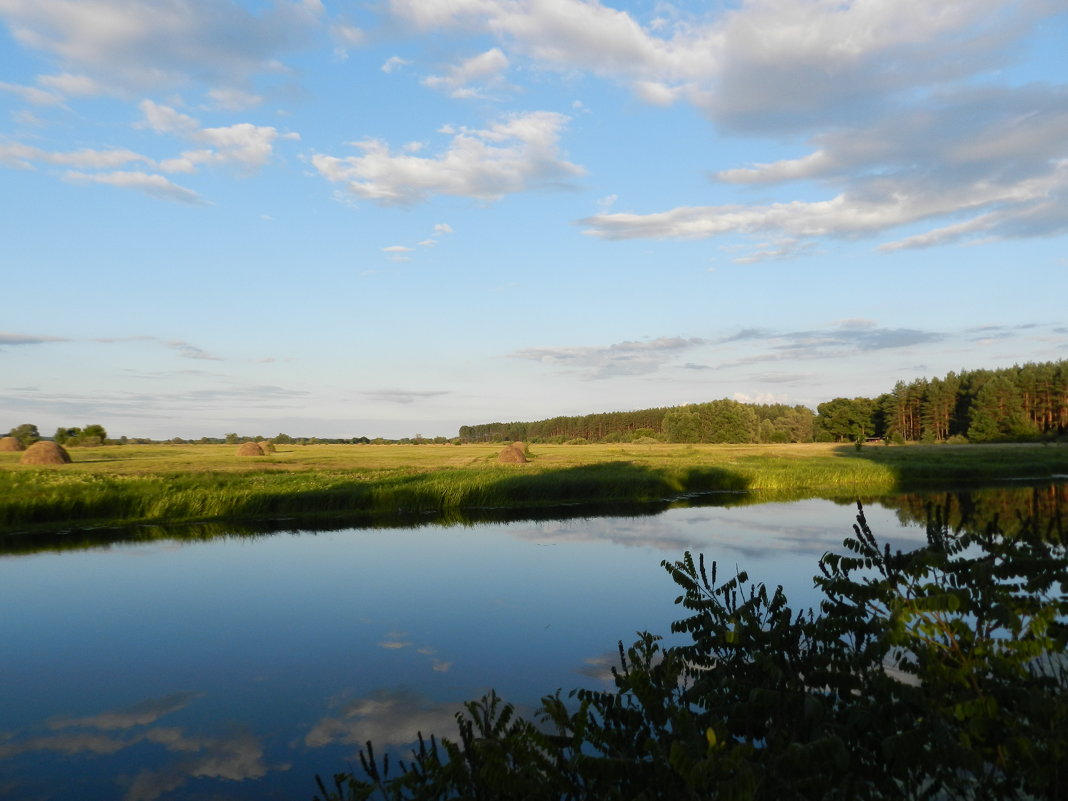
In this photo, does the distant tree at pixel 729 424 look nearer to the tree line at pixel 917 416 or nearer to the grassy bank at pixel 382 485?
the tree line at pixel 917 416

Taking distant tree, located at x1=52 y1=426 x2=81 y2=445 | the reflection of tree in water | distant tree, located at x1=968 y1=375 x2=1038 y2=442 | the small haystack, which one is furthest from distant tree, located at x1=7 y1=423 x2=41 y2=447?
distant tree, located at x1=968 y1=375 x2=1038 y2=442

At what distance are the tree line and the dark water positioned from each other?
3212 inches

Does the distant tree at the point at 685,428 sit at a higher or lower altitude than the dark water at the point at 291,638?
higher

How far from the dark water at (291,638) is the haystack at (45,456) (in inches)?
1092

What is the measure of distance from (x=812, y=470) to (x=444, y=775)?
152 ft

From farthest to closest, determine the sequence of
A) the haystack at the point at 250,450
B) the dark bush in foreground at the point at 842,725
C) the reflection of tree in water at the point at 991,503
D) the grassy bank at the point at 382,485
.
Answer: the haystack at the point at 250,450 < the grassy bank at the point at 382,485 < the reflection of tree in water at the point at 991,503 < the dark bush in foreground at the point at 842,725

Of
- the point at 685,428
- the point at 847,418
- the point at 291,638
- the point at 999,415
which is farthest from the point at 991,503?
the point at 685,428

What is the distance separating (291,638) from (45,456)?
137 feet

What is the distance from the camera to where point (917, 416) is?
111 meters

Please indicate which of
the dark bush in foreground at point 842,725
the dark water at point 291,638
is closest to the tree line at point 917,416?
the dark water at point 291,638

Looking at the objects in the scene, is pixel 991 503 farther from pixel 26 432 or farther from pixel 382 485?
pixel 26 432

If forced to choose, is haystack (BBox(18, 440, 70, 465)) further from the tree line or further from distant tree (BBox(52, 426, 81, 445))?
the tree line

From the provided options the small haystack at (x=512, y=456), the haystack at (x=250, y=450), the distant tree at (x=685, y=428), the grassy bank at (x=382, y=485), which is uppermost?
the distant tree at (x=685, y=428)

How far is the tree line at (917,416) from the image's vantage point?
9056 cm
